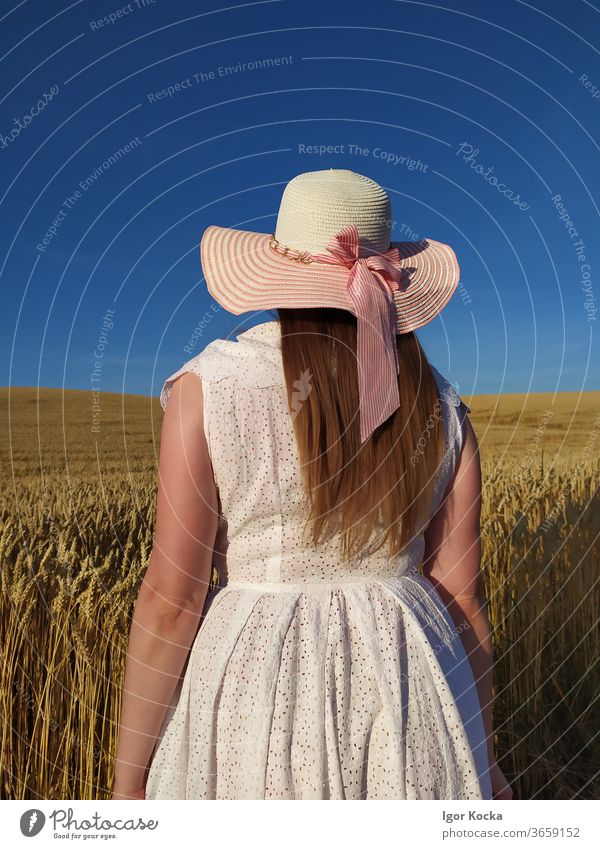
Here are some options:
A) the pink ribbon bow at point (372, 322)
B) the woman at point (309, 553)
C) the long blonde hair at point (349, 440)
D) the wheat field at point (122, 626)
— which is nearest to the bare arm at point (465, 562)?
the woman at point (309, 553)

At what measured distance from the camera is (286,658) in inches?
58.8

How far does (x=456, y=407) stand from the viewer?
1590 mm

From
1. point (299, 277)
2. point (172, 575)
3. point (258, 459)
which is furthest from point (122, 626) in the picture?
point (299, 277)

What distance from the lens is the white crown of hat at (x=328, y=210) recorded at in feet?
5.27

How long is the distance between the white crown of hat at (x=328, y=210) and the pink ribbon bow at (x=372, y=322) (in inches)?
1.2

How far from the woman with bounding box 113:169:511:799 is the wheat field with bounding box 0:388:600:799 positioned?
3.44 ft

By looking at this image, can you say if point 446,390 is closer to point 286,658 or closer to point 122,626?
point 286,658

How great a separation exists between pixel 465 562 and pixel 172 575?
67 centimetres

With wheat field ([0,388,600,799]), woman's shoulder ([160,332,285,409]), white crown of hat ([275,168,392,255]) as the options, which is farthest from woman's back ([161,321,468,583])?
wheat field ([0,388,600,799])

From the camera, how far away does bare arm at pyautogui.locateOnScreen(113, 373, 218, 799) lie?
1.42 metres

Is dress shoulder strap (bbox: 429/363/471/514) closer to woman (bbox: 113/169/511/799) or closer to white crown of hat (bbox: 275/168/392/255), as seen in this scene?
woman (bbox: 113/169/511/799)

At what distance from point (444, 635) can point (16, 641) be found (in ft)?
6.36
